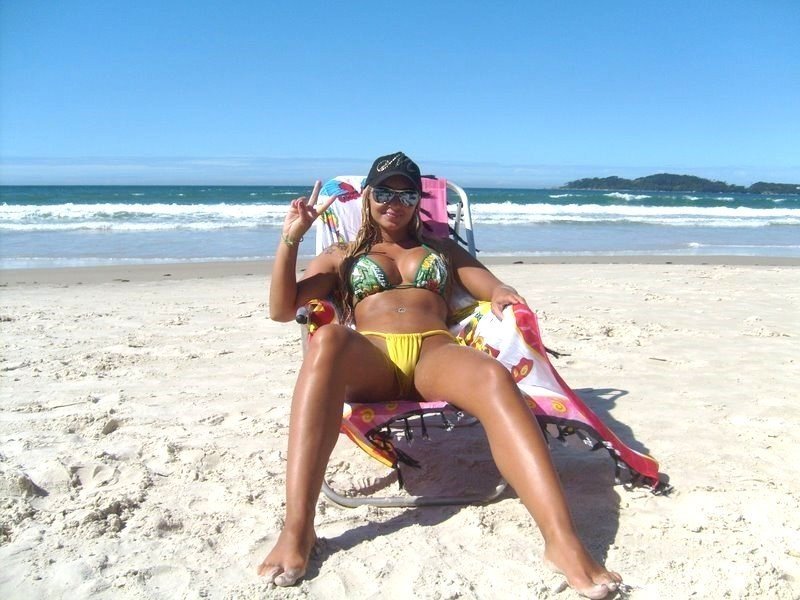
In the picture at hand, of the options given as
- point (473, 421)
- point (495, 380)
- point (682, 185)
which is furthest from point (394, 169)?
point (682, 185)

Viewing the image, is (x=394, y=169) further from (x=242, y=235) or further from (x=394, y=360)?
(x=242, y=235)

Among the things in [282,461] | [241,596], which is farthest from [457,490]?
[241,596]

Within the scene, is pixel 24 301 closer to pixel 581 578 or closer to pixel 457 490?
pixel 457 490

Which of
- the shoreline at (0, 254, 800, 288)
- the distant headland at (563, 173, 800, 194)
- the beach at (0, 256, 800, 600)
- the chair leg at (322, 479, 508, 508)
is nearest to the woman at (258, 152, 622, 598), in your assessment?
the beach at (0, 256, 800, 600)

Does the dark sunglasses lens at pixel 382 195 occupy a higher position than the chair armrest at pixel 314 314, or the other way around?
the dark sunglasses lens at pixel 382 195

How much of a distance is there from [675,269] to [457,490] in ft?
25.4

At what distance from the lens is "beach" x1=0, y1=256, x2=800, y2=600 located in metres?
2.15

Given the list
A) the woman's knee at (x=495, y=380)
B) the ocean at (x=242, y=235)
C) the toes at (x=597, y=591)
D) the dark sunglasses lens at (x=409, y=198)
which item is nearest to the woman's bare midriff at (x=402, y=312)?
the dark sunglasses lens at (x=409, y=198)

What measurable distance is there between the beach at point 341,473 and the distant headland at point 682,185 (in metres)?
54.0

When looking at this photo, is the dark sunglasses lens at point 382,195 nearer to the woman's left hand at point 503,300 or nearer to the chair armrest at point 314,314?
the chair armrest at point 314,314

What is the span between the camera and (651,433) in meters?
3.35

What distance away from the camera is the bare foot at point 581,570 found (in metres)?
1.98

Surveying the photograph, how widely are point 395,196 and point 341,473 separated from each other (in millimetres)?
1156

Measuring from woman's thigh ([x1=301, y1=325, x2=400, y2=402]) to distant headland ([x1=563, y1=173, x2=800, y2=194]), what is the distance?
56.9 metres
